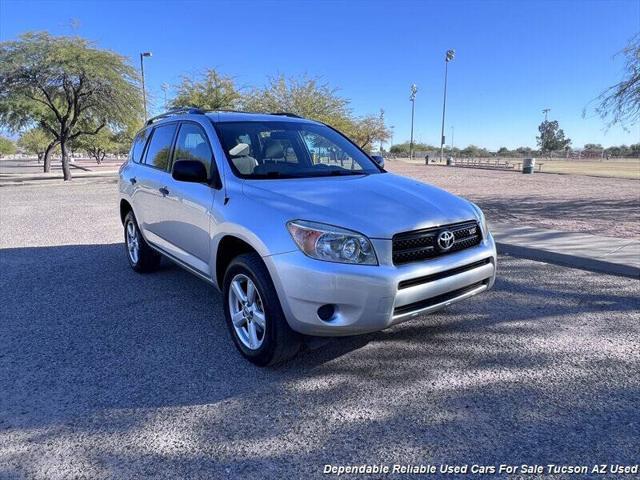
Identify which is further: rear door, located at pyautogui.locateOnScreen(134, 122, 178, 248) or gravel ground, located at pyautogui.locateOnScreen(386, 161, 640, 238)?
gravel ground, located at pyautogui.locateOnScreen(386, 161, 640, 238)

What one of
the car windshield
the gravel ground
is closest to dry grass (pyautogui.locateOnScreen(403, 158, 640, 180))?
the gravel ground

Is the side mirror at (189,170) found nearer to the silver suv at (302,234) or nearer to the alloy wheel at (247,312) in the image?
the silver suv at (302,234)

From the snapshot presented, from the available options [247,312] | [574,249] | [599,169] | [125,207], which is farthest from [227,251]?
[599,169]

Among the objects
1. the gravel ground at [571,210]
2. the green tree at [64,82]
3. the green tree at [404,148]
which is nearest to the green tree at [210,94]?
the green tree at [64,82]

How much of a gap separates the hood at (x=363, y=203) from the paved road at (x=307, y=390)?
107cm

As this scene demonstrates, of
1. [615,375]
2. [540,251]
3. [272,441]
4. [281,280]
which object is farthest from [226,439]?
[540,251]

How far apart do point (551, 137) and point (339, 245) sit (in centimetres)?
12408

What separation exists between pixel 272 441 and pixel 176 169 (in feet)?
7.08

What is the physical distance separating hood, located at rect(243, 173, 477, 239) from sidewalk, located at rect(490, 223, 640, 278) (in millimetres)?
3269

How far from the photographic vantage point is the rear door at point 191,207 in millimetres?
3770

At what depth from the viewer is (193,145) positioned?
429cm

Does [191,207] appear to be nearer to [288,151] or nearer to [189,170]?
[189,170]

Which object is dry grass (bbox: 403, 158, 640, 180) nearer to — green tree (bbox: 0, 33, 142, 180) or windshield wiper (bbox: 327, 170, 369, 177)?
windshield wiper (bbox: 327, 170, 369, 177)

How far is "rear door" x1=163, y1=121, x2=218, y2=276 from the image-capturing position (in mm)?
3770
